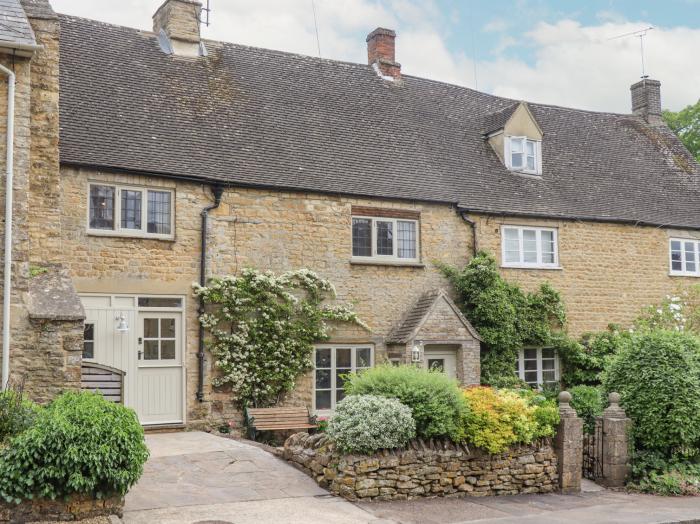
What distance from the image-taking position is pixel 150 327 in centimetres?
1684

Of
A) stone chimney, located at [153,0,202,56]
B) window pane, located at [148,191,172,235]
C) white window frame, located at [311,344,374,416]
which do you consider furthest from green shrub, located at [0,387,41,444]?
stone chimney, located at [153,0,202,56]

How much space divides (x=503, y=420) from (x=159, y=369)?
7615mm

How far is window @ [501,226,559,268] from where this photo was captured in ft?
69.4

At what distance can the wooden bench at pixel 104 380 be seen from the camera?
50.7ft

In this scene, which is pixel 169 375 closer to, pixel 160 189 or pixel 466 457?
pixel 160 189

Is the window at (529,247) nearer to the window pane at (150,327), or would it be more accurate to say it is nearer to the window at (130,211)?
the window at (130,211)

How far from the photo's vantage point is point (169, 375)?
55.4 ft

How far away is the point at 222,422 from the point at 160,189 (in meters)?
5.12

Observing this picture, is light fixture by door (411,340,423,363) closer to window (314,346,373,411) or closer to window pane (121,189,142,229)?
window (314,346,373,411)

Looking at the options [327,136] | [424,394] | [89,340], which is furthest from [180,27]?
[424,394]

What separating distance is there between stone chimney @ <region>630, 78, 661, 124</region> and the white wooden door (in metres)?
18.9

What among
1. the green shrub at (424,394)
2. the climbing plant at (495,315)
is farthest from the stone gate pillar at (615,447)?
the climbing plant at (495,315)

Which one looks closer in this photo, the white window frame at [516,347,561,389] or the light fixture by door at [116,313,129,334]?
the light fixture by door at [116,313,129,334]

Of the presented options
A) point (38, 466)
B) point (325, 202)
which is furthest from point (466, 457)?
point (325, 202)
